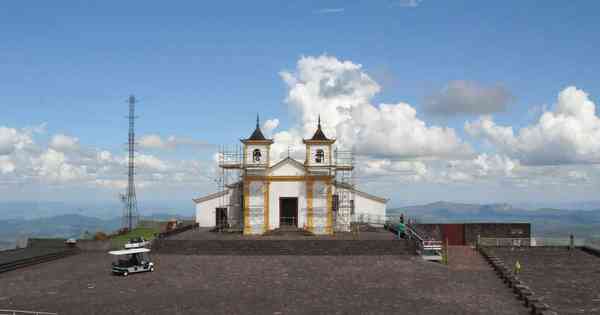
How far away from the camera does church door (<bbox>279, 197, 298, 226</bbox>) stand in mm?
42094

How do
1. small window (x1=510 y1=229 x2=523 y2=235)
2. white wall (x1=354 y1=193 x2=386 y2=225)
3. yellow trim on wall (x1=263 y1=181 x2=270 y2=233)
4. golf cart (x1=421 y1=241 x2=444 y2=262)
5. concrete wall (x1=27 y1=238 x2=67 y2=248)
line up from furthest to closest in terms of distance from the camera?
white wall (x1=354 y1=193 x2=386 y2=225), small window (x1=510 y1=229 x2=523 y2=235), yellow trim on wall (x1=263 y1=181 x2=270 y2=233), concrete wall (x1=27 y1=238 x2=67 y2=248), golf cart (x1=421 y1=241 x2=444 y2=262)

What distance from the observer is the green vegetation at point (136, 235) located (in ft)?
122

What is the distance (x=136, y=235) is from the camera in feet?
147

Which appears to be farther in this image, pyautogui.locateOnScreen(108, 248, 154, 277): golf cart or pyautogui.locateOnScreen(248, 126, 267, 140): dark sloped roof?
pyautogui.locateOnScreen(248, 126, 267, 140): dark sloped roof

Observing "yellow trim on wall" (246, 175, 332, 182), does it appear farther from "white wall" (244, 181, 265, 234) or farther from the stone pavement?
A: the stone pavement

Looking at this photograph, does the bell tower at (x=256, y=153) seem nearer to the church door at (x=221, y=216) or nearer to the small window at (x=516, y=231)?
the church door at (x=221, y=216)

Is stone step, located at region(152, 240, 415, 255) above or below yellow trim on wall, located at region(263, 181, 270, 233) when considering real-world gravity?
below

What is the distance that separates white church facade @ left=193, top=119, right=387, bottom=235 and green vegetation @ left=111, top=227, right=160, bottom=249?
6558 millimetres

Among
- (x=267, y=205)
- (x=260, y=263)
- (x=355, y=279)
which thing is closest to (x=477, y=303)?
(x=355, y=279)

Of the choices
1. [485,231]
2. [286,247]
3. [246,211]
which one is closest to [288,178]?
[246,211]

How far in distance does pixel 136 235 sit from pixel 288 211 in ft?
44.7

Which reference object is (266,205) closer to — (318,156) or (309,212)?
(309,212)

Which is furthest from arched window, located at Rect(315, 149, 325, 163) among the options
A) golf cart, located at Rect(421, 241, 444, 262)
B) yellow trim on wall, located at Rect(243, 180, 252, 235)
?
golf cart, located at Rect(421, 241, 444, 262)

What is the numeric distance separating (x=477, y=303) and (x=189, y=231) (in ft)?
94.2
